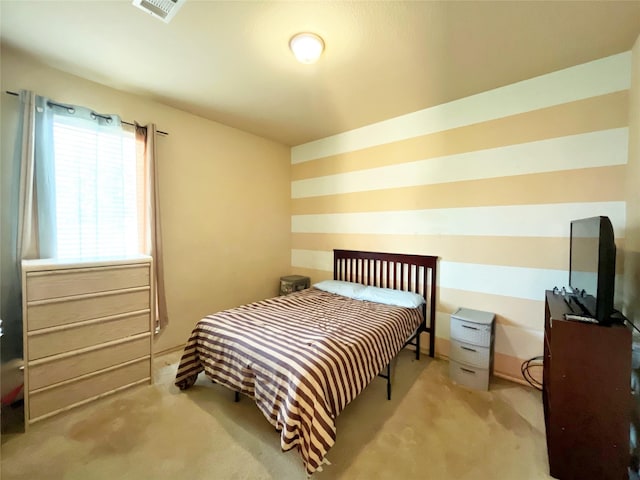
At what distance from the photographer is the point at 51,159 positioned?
2.05 m

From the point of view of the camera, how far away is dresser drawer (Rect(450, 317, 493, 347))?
2.18 m

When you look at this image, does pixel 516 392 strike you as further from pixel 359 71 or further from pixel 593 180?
pixel 359 71

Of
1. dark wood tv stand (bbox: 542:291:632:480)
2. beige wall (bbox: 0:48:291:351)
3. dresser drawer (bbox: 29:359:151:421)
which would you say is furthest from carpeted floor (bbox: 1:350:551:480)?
beige wall (bbox: 0:48:291:351)

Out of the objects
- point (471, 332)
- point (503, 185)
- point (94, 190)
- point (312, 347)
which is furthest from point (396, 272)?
point (94, 190)

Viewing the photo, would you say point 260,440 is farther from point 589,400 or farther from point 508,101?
point 508,101

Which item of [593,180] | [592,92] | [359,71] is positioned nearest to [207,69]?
[359,71]

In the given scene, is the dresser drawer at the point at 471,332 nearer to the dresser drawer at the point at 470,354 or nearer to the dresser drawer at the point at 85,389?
the dresser drawer at the point at 470,354

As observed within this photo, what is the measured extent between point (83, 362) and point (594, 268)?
335 cm

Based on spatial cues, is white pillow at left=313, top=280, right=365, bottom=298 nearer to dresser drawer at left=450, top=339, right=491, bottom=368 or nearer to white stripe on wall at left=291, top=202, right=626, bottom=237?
white stripe on wall at left=291, top=202, right=626, bottom=237

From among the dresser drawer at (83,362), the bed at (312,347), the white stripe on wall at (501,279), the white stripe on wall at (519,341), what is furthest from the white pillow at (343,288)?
the dresser drawer at (83,362)

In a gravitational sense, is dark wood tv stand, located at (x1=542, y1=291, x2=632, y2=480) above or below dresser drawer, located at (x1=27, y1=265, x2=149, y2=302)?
below

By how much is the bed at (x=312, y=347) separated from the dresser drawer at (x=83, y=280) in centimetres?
66

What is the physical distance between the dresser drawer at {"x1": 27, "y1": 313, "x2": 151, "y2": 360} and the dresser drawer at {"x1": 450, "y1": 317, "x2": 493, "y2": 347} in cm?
267

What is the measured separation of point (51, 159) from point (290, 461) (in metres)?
2.77
